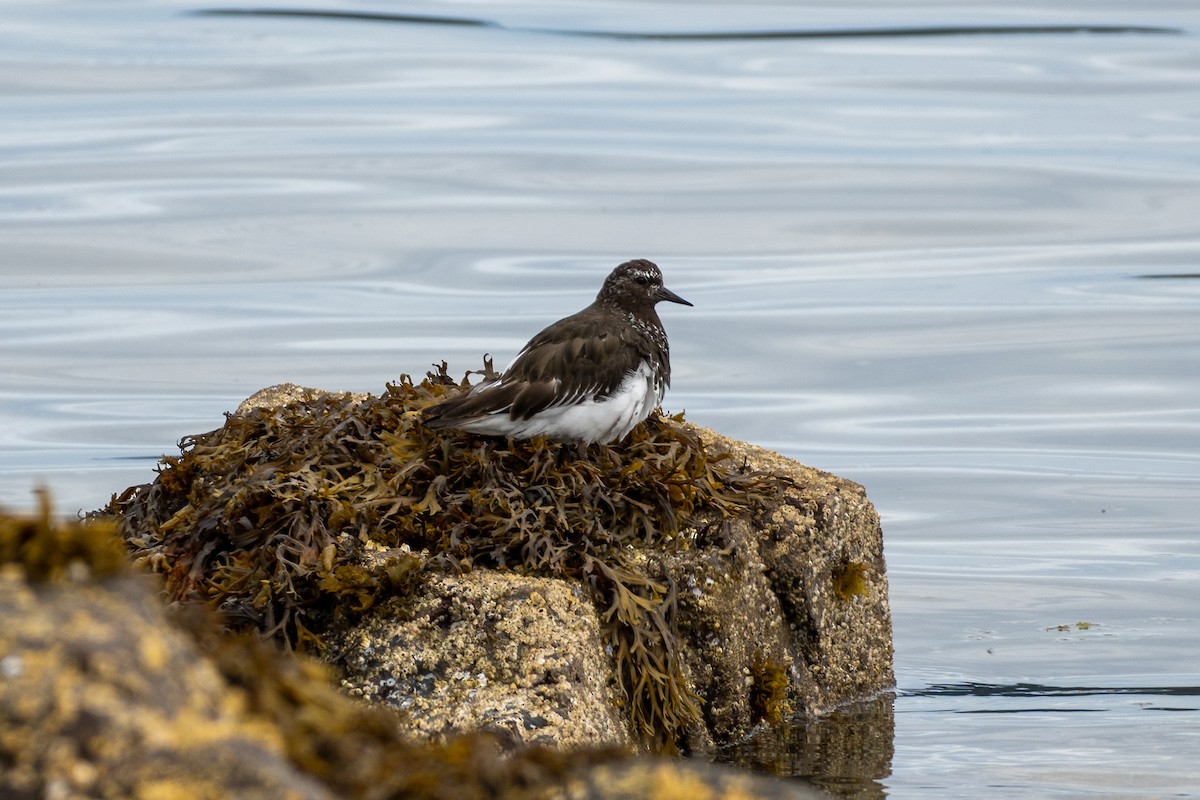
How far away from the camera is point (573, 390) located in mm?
6289

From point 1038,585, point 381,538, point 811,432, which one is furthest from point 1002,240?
point 381,538

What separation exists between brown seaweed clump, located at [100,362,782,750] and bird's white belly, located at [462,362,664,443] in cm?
6

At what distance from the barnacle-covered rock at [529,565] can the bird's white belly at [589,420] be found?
0.20ft

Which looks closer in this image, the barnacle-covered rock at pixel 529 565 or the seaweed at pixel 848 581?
the barnacle-covered rock at pixel 529 565

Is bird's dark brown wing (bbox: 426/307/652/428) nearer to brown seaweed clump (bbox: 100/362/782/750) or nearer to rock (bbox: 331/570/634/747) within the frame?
brown seaweed clump (bbox: 100/362/782/750)

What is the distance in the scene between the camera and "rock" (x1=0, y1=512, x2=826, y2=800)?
199cm

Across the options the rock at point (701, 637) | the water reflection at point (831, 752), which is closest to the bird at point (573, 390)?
the rock at point (701, 637)

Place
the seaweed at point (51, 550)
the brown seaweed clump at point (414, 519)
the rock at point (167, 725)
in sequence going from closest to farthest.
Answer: the rock at point (167, 725), the seaweed at point (51, 550), the brown seaweed clump at point (414, 519)

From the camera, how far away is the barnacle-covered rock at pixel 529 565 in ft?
16.5

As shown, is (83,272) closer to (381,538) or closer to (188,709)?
(381,538)

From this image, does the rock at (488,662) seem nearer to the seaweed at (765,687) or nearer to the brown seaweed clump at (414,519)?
the brown seaweed clump at (414,519)

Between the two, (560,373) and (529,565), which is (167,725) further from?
(560,373)

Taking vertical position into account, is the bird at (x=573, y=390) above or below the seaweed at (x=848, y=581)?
above

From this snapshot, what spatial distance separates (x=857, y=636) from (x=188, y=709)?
489 centimetres
